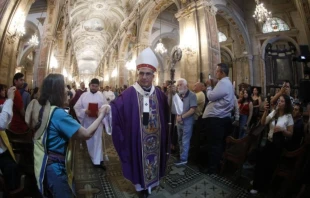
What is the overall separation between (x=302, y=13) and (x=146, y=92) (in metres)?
8.38

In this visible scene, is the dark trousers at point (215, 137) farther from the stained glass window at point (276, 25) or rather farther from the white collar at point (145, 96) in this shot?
the stained glass window at point (276, 25)

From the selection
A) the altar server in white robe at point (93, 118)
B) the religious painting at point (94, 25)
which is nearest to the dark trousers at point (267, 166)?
the altar server in white robe at point (93, 118)

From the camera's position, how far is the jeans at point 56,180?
146 centimetres

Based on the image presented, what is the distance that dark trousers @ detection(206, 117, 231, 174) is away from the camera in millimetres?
3287

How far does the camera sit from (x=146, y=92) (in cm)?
226

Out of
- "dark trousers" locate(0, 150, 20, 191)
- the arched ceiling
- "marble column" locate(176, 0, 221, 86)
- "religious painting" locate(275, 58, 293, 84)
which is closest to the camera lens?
"dark trousers" locate(0, 150, 20, 191)

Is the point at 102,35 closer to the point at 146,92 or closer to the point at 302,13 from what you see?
the point at 302,13

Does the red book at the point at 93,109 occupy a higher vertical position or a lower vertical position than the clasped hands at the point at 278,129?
higher

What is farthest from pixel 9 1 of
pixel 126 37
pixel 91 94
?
pixel 126 37

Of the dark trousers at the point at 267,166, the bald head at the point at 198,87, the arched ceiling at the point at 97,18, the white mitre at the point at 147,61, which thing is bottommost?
the dark trousers at the point at 267,166

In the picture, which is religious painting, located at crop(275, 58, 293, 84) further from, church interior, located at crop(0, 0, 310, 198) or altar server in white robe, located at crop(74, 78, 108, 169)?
altar server in white robe, located at crop(74, 78, 108, 169)

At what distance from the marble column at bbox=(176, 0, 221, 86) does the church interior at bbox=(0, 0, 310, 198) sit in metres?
0.04

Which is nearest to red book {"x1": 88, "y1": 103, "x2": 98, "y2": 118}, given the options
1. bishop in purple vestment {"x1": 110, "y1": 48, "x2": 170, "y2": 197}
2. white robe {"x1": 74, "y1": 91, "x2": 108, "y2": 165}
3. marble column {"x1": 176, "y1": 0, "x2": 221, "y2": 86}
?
white robe {"x1": 74, "y1": 91, "x2": 108, "y2": 165}

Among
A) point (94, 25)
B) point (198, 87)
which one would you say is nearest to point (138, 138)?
point (198, 87)
